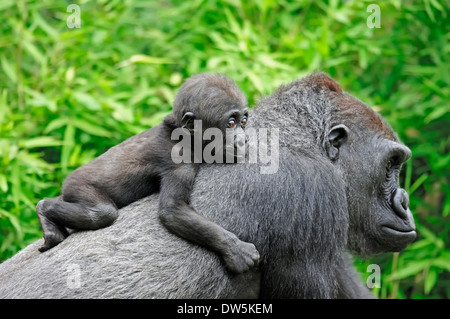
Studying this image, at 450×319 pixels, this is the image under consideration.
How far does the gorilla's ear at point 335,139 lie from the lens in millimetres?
3303

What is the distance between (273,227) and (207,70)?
239 centimetres

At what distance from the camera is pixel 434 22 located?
5703 mm

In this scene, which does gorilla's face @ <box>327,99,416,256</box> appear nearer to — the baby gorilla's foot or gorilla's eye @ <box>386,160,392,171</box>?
gorilla's eye @ <box>386,160,392,171</box>

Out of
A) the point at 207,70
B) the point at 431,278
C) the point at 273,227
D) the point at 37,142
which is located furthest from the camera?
the point at 207,70

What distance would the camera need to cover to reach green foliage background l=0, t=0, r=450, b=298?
15.8 feet

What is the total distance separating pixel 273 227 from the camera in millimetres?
3082

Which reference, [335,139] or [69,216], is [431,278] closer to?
[335,139]

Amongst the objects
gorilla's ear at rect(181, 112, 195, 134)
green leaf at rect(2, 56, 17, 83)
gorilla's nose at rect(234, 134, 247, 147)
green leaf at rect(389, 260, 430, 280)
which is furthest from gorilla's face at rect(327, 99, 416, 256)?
green leaf at rect(2, 56, 17, 83)

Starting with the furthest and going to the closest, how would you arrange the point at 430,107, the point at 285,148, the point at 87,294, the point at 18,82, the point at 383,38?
the point at 383,38 → the point at 430,107 → the point at 18,82 → the point at 285,148 → the point at 87,294

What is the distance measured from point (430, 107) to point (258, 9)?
1.74 meters

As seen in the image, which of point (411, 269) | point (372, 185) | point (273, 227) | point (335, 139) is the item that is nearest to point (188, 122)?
point (273, 227)

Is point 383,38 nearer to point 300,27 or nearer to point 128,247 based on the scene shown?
point 300,27

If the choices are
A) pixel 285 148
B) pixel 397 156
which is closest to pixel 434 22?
pixel 397 156
